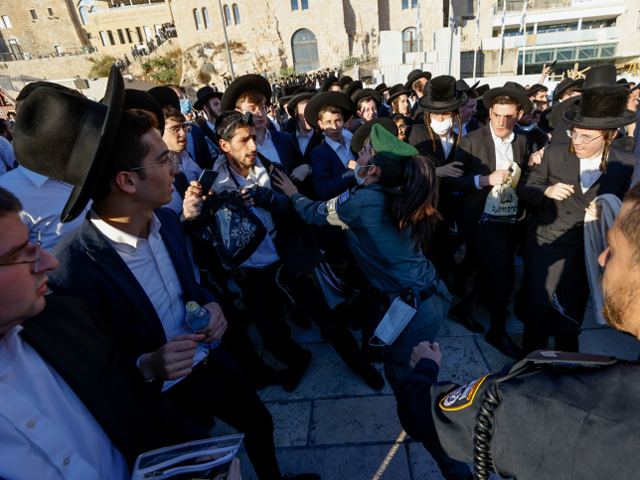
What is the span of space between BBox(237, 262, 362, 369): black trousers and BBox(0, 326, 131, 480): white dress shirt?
5.67 feet

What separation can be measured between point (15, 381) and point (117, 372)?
33 centimetres

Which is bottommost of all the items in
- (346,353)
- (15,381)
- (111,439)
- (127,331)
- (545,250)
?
(346,353)

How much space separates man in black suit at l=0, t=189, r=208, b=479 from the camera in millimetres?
963

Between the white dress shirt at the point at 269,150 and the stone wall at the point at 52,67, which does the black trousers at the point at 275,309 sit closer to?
the white dress shirt at the point at 269,150

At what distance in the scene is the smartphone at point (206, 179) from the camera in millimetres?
2488

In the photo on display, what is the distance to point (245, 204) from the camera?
8.09ft

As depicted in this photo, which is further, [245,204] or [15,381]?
[245,204]

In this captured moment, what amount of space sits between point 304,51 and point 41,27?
37283 mm

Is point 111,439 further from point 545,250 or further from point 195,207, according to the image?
point 545,250

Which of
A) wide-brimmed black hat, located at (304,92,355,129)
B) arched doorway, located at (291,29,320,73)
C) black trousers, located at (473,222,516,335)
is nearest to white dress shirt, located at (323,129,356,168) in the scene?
wide-brimmed black hat, located at (304,92,355,129)

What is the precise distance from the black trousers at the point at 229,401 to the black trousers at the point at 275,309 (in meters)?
0.85

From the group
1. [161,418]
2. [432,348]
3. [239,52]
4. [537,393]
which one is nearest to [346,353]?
[432,348]

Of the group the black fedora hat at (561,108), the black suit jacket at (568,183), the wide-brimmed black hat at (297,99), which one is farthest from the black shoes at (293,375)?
the black fedora hat at (561,108)

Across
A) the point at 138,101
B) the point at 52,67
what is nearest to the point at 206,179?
the point at 138,101
